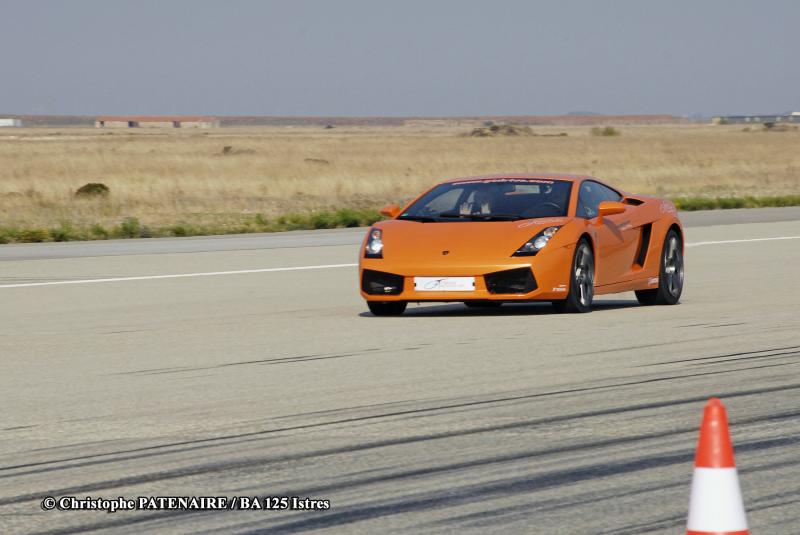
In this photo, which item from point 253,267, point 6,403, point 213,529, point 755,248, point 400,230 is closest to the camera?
point 213,529

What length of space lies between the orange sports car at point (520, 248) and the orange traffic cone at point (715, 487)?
26.0 ft

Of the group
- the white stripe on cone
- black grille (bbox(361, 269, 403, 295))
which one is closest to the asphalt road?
black grille (bbox(361, 269, 403, 295))

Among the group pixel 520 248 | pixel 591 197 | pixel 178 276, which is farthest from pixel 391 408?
pixel 178 276

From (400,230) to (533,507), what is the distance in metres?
7.59

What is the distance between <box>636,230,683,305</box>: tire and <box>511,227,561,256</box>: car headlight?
1.71 metres

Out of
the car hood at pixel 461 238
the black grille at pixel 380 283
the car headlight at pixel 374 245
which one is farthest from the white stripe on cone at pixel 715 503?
the car headlight at pixel 374 245

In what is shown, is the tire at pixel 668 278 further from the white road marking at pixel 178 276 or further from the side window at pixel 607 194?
the white road marking at pixel 178 276

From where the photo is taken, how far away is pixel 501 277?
12.8m

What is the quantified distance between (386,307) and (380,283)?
0.32 m

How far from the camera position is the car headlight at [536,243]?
1290 cm

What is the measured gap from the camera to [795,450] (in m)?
7.09

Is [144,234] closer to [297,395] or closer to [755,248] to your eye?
[755,248]

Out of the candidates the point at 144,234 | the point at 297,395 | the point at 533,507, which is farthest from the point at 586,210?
the point at 144,234

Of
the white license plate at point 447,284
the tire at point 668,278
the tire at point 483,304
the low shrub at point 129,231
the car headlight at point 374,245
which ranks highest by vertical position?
the car headlight at point 374,245
